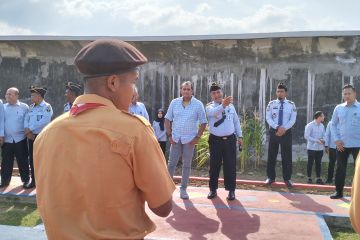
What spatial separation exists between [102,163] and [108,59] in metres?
0.39

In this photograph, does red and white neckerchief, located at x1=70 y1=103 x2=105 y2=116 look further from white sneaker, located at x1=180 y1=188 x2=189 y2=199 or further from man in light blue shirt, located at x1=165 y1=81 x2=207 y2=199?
white sneaker, located at x1=180 y1=188 x2=189 y2=199

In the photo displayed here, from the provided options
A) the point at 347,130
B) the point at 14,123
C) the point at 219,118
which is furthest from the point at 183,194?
the point at 14,123

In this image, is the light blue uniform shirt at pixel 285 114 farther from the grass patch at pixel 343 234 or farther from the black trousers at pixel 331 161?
the grass patch at pixel 343 234

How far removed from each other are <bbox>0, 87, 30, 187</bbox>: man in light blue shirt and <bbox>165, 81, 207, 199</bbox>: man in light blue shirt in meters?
2.73

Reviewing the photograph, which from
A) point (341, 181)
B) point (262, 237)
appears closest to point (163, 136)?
point (341, 181)

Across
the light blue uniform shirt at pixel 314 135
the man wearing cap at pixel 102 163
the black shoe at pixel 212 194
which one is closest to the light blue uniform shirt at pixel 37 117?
the black shoe at pixel 212 194

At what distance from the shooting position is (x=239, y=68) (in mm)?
10812

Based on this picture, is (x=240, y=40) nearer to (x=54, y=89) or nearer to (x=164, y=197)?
(x=54, y=89)

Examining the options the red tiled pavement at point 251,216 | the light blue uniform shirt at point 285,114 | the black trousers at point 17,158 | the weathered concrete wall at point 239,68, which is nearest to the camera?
the red tiled pavement at point 251,216

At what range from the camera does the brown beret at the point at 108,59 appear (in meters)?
1.63

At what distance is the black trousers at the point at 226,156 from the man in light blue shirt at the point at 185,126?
30 centimetres

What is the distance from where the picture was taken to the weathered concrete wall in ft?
33.7

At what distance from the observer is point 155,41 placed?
36.2ft

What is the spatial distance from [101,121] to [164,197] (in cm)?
38
